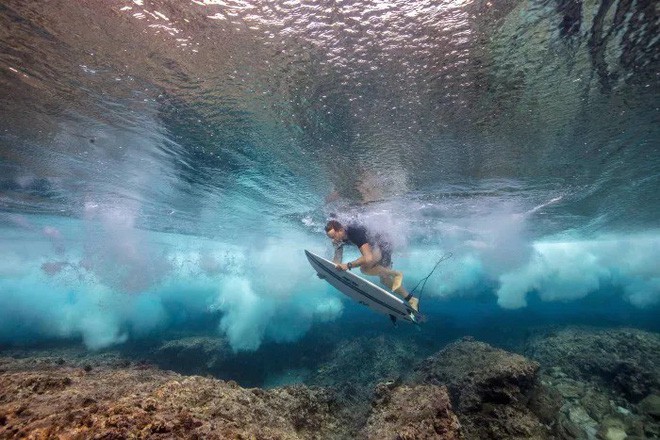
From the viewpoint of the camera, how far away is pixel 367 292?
31.5 ft

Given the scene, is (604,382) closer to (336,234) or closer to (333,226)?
(336,234)

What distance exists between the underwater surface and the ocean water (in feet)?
0.17

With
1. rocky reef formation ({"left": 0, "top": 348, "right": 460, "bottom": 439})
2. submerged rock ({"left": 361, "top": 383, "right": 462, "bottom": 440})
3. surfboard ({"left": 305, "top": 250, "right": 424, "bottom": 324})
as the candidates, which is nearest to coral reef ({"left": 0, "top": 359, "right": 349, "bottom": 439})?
rocky reef formation ({"left": 0, "top": 348, "right": 460, "bottom": 439})

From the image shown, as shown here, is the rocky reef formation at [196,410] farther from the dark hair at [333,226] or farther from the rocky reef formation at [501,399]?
the dark hair at [333,226]

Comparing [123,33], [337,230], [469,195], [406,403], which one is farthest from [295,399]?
[469,195]

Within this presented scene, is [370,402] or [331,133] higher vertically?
[331,133]

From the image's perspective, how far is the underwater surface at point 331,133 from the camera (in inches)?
202

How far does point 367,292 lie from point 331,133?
17.1ft

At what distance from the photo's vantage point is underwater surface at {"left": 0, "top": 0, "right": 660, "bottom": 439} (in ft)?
16.8

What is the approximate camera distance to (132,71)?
21.1 ft

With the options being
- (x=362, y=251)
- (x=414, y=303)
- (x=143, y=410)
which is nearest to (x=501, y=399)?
(x=414, y=303)

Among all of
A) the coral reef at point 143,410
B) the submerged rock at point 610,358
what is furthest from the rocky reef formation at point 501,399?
the submerged rock at point 610,358

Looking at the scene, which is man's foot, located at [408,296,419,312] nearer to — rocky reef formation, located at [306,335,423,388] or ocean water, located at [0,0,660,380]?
ocean water, located at [0,0,660,380]

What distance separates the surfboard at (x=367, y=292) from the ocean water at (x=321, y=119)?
12.7 feet
